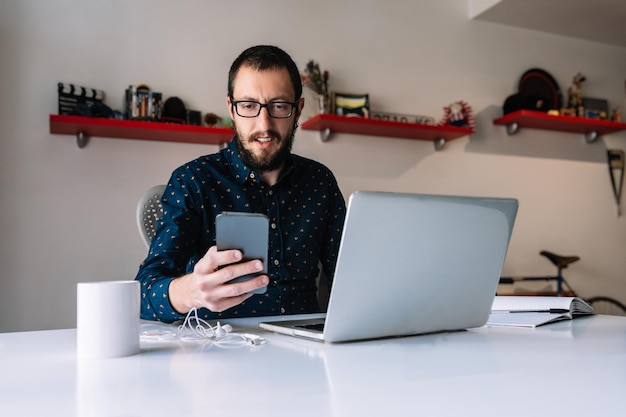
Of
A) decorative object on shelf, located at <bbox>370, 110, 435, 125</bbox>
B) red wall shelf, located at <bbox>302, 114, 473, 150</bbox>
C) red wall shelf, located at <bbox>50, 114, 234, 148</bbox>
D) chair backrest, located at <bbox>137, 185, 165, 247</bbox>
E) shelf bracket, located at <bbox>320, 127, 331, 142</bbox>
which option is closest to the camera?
chair backrest, located at <bbox>137, 185, 165, 247</bbox>

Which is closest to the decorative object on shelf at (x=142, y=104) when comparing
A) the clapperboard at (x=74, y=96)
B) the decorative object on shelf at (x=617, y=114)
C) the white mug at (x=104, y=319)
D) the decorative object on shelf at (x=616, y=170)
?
the clapperboard at (x=74, y=96)

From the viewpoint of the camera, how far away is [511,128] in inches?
134

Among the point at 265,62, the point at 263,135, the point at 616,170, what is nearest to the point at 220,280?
the point at 263,135

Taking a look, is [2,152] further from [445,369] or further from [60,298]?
[445,369]

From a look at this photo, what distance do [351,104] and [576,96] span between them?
162 cm

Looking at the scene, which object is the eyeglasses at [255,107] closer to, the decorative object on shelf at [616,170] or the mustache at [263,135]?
the mustache at [263,135]

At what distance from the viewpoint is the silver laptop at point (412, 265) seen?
77 cm

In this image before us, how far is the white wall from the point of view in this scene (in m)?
2.39

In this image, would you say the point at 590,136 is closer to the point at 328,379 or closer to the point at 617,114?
the point at 617,114

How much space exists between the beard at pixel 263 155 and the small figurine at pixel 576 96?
2.57 metres

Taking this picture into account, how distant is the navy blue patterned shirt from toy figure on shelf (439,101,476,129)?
1.64 m

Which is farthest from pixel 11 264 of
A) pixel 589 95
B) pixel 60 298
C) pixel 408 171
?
pixel 589 95

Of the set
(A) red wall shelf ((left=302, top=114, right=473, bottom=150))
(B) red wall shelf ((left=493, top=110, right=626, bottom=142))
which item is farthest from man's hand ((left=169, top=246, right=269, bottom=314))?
(B) red wall shelf ((left=493, top=110, right=626, bottom=142))

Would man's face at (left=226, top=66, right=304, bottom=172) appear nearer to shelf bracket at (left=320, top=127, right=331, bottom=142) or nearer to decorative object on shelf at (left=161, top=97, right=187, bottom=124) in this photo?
decorative object on shelf at (left=161, top=97, right=187, bottom=124)
